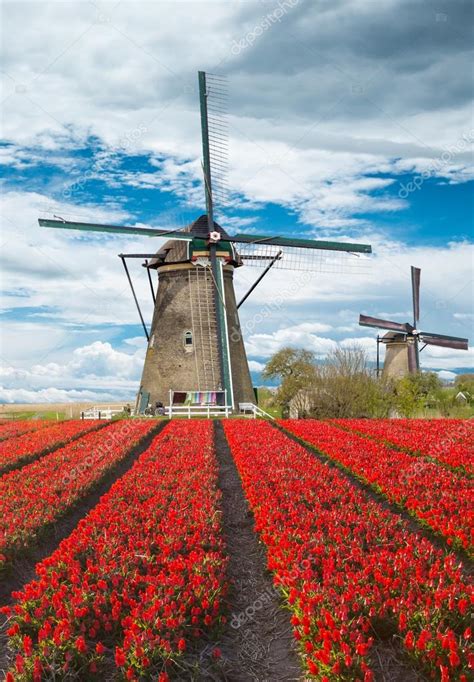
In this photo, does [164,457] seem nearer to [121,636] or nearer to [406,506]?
[406,506]

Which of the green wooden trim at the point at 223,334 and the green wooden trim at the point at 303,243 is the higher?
the green wooden trim at the point at 303,243

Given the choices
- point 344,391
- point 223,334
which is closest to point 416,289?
point 344,391

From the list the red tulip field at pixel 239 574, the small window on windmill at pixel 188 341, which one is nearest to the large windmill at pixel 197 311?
the small window on windmill at pixel 188 341

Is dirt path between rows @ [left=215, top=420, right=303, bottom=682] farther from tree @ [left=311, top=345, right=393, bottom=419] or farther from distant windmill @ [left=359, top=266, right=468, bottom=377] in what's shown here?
distant windmill @ [left=359, top=266, right=468, bottom=377]

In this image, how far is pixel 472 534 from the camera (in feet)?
28.3

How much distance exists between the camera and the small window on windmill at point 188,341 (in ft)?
103

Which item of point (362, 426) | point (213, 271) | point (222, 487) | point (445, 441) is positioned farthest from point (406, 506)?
point (213, 271)

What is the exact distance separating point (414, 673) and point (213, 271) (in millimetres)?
26542

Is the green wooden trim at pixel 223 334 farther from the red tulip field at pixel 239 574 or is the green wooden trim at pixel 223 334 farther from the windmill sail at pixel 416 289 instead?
the windmill sail at pixel 416 289

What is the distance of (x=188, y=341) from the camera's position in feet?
104

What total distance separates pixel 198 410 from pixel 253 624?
23669 mm

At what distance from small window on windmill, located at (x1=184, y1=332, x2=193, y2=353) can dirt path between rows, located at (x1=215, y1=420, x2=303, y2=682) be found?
841 inches

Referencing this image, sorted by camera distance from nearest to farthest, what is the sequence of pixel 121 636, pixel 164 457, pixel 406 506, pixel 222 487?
1. pixel 121 636
2. pixel 406 506
3. pixel 222 487
4. pixel 164 457

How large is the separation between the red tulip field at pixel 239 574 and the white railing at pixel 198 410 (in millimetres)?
14600
